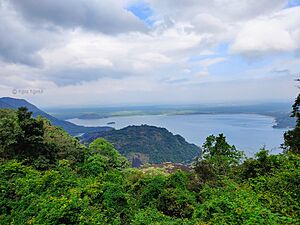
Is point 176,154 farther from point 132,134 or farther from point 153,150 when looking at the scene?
point 132,134

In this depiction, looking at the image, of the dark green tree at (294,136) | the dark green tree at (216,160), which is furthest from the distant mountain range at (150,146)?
the dark green tree at (294,136)

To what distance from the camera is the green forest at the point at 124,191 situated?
629 centimetres

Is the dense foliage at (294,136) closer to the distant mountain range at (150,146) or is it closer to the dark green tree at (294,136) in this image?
the dark green tree at (294,136)

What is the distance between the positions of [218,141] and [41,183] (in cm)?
1820

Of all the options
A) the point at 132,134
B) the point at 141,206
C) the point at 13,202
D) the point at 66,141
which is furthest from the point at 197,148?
the point at 13,202

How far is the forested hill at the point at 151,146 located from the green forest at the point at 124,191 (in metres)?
58.7

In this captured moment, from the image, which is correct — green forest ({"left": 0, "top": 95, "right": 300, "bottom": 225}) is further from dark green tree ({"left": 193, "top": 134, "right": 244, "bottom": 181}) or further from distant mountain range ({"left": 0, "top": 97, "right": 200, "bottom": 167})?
distant mountain range ({"left": 0, "top": 97, "right": 200, "bottom": 167})

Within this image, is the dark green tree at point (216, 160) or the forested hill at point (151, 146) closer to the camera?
the dark green tree at point (216, 160)

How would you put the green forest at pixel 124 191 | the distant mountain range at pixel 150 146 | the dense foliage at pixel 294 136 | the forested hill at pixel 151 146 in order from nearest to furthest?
1. the green forest at pixel 124 191
2. the dense foliage at pixel 294 136
3. the distant mountain range at pixel 150 146
4. the forested hill at pixel 151 146

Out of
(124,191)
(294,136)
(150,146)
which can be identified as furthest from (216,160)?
(150,146)

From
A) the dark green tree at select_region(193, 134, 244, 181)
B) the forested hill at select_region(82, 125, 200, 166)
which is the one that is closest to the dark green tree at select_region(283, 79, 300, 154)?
the dark green tree at select_region(193, 134, 244, 181)

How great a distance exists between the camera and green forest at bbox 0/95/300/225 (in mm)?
6289

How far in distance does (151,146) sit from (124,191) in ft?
257

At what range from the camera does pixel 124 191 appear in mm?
11344
